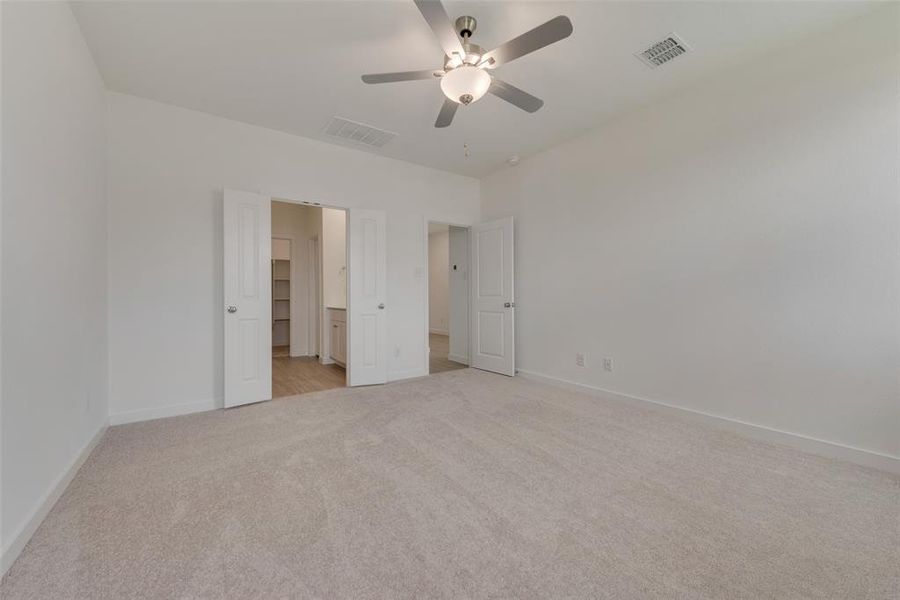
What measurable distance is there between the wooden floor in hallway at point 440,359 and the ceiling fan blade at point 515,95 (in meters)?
3.42

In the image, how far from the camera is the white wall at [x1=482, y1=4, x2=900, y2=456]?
81.9 inches

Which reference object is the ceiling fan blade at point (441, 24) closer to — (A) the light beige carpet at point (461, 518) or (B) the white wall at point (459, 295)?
(A) the light beige carpet at point (461, 518)

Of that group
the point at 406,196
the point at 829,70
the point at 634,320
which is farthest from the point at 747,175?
the point at 406,196

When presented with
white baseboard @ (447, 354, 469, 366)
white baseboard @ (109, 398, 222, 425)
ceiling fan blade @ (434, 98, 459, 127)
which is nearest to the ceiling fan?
ceiling fan blade @ (434, 98, 459, 127)

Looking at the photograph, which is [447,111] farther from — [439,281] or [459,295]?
[439,281]

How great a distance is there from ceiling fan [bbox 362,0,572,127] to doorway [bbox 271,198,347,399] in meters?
2.93

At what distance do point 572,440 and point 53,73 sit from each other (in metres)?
3.75

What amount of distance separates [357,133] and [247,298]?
1.99m

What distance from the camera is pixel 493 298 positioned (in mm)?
4586

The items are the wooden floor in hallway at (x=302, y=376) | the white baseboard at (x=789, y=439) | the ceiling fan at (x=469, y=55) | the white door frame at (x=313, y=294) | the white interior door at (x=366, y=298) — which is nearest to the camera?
the ceiling fan at (x=469, y=55)

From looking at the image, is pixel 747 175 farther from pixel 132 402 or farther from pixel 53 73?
pixel 132 402

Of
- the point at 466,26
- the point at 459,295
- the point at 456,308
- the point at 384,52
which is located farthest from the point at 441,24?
the point at 456,308

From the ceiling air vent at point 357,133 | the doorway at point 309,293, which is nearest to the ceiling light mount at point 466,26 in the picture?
the ceiling air vent at point 357,133

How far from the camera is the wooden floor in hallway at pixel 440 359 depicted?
498 cm
